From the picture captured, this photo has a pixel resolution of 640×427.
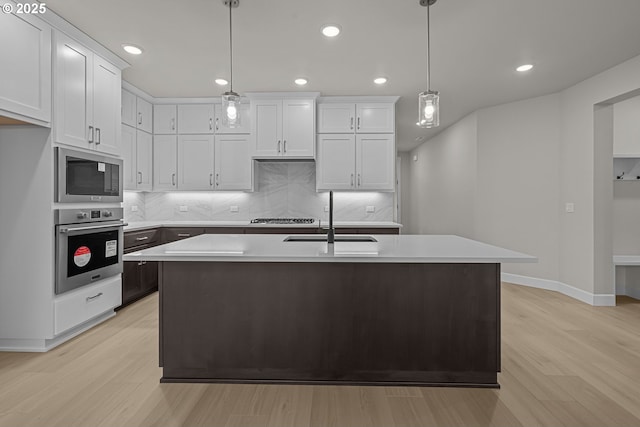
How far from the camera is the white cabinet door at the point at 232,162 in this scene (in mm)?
4734

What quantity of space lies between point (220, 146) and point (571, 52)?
410 centimetres

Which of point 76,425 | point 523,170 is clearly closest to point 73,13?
point 76,425

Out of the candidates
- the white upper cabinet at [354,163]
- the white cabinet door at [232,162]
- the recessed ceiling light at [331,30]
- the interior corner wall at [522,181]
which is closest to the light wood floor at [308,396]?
the interior corner wall at [522,181]

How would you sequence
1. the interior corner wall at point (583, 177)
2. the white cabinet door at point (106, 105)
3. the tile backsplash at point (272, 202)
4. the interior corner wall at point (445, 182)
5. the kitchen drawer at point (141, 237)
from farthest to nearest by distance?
the interior corner wall at point (445, 182), the tile backsplash at point (272, 202), the interior corner wall at point (583, 177), the kitchen drawer at point (141, 237), the white cabinet door at point (106, 105)

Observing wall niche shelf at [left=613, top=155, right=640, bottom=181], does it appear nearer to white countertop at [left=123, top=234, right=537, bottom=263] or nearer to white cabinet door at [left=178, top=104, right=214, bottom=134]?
white countertop at [left=123, top=234, right=537, bottom=263]

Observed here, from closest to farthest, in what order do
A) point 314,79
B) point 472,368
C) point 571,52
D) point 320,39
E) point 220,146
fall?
point 472,368, point 320,39, point 571,52, point 314,79, point 220,146

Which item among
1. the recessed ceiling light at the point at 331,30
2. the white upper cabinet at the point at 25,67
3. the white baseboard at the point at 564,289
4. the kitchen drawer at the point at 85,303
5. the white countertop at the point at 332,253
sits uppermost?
the recessed ceiling light at the point at 331,30

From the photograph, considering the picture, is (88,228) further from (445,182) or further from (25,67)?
(445,182)

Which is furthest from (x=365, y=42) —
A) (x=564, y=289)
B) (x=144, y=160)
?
(x=564, y=289)

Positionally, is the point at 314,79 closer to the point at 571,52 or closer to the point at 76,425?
the point at 571,52

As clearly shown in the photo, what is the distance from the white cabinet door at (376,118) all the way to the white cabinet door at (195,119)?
80.5 inches

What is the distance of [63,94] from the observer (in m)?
2.74

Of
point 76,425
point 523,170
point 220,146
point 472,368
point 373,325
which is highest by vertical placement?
point 220,146

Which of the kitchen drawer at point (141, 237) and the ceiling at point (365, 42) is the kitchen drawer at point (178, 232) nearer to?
the kitchen drawer at point (141, 237)
